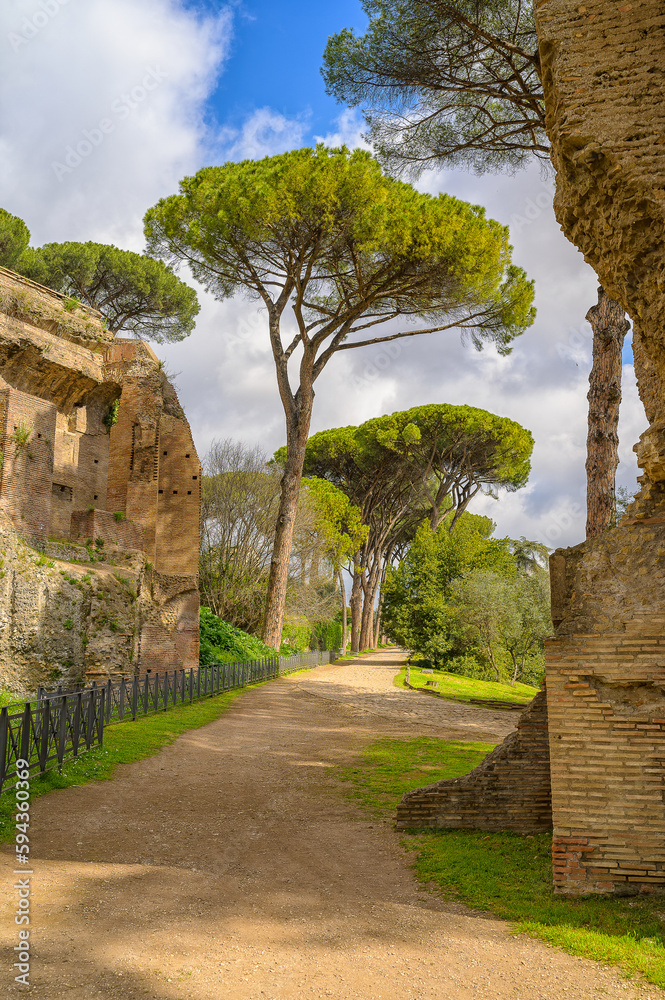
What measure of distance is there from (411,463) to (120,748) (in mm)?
23255

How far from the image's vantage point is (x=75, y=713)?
7223 millimetres

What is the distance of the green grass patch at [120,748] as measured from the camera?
602 cm

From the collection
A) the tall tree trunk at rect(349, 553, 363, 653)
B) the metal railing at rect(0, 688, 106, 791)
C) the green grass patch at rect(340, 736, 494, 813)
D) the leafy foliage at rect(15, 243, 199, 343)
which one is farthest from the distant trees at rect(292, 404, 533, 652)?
the metal railing at rect(0, 688, 106, 791)

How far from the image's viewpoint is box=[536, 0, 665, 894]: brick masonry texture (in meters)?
4.02

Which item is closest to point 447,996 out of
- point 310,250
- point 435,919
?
point 435,919

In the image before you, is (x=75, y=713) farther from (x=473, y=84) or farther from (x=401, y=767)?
(x=473, y=84)

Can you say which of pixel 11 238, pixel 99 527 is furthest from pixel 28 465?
pixel 11 238

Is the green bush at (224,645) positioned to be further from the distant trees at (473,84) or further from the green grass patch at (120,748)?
the distant trees at (473,84)

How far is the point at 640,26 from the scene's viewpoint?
4.34 meters

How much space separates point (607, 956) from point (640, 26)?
544 cm

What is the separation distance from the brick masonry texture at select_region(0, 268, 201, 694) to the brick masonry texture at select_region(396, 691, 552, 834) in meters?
7.49

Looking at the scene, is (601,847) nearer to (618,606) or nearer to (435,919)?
(435,919)

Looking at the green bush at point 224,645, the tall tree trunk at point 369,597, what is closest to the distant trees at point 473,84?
the green bush at point 224,645

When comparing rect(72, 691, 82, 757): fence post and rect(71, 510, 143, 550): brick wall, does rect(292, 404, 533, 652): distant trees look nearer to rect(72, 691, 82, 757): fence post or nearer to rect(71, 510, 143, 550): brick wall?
rect(71, 510, 143, 550): brick wall
